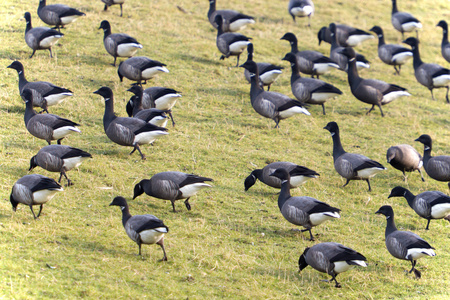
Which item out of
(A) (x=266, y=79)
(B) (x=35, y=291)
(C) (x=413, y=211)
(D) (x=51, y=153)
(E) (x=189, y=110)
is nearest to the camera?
(B) (x=35, y=291)

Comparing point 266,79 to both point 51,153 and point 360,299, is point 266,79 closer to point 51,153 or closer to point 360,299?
point 51,153

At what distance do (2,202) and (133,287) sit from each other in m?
4.48

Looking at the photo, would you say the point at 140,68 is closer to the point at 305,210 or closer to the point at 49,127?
the point at 49,127

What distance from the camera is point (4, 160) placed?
1399 cm

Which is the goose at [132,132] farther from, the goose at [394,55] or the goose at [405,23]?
the goose at [405,23]

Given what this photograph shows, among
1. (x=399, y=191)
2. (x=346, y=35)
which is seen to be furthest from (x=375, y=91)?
(x=399, y=191)

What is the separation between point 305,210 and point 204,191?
355cm

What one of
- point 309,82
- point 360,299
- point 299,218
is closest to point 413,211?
point 299,218

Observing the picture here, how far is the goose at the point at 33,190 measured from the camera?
11180 mm

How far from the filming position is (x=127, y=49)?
21469mm

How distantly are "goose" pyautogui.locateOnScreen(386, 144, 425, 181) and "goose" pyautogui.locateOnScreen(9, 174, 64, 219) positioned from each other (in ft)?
36.5

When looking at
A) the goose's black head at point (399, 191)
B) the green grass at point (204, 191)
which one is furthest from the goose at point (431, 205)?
the green grass at point (204, 191)

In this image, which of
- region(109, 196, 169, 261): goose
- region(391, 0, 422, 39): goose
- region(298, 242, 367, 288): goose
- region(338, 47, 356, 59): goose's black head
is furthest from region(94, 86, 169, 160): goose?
region(391, 0, 422, 39): goose

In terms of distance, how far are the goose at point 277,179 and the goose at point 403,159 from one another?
390 cm
